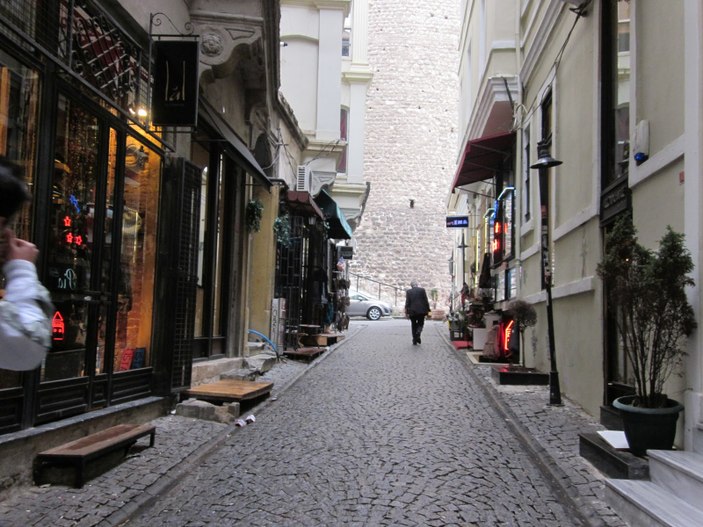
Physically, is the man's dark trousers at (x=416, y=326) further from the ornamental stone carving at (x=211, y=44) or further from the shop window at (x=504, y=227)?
the ornamental stone carving at (x=211, y=44)

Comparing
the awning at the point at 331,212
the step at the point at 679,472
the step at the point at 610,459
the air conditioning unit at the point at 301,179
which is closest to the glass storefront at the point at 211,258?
the step at the point at 610,459

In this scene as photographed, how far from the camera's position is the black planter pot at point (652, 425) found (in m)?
4.55

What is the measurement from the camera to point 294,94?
17.2 meters

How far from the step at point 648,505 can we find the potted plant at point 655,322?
0.42 metres

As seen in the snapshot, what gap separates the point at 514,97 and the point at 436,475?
922 cm

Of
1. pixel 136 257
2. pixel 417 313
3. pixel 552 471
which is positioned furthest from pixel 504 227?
pixel 552 471

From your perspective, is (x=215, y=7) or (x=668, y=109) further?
(x=215, y=7)

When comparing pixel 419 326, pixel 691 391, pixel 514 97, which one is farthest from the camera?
pixel 419 326

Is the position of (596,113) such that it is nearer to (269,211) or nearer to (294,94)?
(269,211)

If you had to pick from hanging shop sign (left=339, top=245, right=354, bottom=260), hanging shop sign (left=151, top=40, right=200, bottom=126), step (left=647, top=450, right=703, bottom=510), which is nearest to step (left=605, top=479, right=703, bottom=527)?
step (left=647, top=450, right=703, bottom=510)

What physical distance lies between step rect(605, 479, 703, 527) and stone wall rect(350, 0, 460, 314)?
3318 cm

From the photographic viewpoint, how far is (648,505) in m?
3.82

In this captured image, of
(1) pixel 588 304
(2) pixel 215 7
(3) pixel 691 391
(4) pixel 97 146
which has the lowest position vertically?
(3) pixel 691 391

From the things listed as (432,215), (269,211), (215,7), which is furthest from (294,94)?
(432,215)
